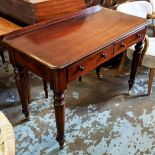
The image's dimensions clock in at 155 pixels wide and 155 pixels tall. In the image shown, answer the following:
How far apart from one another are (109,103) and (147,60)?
531 millimetres

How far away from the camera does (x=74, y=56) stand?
1.31 meters

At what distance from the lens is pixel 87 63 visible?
1.40 metres

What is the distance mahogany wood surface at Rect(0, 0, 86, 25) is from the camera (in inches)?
66.4

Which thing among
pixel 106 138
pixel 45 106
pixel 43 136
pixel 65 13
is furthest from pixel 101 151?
pixel 65 13

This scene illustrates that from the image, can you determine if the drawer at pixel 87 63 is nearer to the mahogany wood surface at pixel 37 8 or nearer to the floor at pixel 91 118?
the mahogany wood surface at pixel 37 8

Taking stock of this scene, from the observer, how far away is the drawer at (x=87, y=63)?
1.33 meters

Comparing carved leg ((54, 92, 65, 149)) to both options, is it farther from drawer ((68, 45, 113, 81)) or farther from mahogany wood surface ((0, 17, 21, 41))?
mahogany wood surface ((0, 17, 21, 41))

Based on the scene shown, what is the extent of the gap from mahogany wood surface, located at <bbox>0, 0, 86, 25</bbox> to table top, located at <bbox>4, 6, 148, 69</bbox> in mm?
122

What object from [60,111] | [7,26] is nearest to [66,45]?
[60,111]

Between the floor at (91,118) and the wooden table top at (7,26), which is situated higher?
the wooden table top at (7,26)

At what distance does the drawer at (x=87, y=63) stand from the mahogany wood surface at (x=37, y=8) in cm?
51

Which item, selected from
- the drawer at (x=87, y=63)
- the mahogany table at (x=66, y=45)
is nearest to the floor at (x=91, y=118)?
the mahogany table at (x=66, y=45)

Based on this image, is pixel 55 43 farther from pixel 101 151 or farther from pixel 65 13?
pixel 101 151

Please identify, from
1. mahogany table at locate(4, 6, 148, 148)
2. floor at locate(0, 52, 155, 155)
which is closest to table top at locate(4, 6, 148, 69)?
mahogany table at locate(4, 6, 148, 148)
